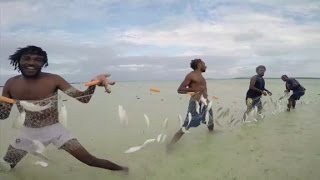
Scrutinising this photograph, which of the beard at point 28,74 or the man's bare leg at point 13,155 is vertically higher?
the beard at point 28,74

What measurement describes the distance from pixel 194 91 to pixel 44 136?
11.1 ft

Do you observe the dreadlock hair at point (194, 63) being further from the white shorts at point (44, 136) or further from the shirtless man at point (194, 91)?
the white shorts at point (44, 136)

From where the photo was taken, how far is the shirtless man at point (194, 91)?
7.17m

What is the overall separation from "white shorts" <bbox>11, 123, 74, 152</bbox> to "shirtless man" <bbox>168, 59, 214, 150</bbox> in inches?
104

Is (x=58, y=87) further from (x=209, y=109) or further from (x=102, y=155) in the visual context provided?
(x=209, y=109)

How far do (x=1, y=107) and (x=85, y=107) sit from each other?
7.95m

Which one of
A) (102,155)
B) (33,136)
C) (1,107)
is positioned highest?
(1,107)

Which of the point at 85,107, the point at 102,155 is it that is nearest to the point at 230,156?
the point at 102,155

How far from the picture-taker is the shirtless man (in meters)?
7.17

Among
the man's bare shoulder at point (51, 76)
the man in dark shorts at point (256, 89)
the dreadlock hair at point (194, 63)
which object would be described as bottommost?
the man in dark shorts at point (256, 89)

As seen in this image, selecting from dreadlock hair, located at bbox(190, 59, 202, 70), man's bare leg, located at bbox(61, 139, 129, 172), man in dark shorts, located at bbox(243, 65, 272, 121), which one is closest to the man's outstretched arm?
man's bare leg, located at bbox(61, 139, 129, 172)

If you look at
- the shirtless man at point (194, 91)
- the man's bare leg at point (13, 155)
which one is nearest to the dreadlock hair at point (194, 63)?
the shirtless man at point (194, 91)

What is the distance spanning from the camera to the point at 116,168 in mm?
4891

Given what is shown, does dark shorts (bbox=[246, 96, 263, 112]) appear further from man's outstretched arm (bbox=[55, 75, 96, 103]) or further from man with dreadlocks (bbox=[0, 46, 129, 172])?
man's outstretched arm (bbox=[55, 75, 96, 103])
